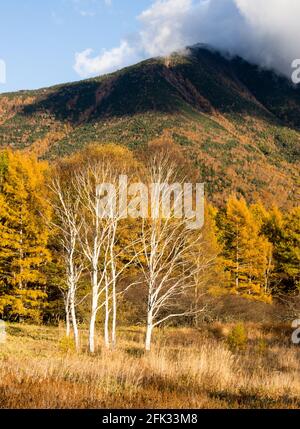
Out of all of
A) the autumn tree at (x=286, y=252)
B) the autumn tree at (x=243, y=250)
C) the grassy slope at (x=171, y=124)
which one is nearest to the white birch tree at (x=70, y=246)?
the autumn tree at (x=243, y=250)

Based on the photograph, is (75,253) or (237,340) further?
(75,253)

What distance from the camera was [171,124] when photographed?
10325 cm

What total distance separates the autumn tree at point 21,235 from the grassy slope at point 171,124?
44801mm

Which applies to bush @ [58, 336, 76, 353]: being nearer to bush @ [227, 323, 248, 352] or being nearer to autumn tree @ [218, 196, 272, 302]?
bush @ [227, 323, 248, 352]

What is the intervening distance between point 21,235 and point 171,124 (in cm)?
8187

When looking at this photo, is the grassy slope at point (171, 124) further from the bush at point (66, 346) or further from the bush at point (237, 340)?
the bush at point (66, 346)

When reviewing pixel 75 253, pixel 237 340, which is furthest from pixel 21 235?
pixel 237 340

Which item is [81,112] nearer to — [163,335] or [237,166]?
[237,166]

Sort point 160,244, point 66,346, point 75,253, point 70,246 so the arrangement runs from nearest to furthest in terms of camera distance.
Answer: point 66,346 < point 70,246 < point 160,244 < point 75,253

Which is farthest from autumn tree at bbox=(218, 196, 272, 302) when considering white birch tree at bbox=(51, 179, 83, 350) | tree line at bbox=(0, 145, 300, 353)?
white birch tree at bbox=(51, 179, 83, 350)

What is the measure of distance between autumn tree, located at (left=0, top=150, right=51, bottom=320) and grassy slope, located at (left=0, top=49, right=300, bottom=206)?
44.8 meters

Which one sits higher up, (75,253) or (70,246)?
(70,246)

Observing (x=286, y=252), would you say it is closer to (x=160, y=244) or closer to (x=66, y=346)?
(x=160, y=244)
